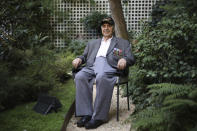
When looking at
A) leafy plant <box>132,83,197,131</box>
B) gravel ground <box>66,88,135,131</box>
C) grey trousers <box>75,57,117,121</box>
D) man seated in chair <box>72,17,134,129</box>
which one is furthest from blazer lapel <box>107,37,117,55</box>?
leafy plant <box>132,83,197,131</box>

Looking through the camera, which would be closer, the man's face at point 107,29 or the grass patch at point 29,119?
the grass patch at point 29,119

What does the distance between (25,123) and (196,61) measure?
6.53ft

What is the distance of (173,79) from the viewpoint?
10.6ft

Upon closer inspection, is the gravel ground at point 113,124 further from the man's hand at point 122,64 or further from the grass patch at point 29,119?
Answer: the man's hand at point 122,64

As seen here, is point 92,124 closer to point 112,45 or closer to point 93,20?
point 112,45

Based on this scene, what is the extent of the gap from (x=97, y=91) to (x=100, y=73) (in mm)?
223

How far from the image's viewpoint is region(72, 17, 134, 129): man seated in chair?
3.36 meters

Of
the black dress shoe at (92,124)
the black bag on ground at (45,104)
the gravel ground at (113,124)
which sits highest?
the black bag on ground at (45,104)

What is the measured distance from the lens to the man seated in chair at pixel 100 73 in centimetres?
336

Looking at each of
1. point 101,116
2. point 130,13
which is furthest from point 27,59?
point 130,13

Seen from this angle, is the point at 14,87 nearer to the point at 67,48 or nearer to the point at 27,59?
the point at 27,59

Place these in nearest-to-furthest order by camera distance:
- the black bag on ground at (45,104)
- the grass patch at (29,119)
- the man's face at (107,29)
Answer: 1. the grass patch at (29,119)
2. the black bag on ground at (45,104)
3. the man's face at (107,29)

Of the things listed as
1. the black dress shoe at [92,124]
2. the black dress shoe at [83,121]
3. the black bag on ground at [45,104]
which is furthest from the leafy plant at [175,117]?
the black bag on ground at [45,104]

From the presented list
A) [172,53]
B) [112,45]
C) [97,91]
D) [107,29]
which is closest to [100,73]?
[97,91]
